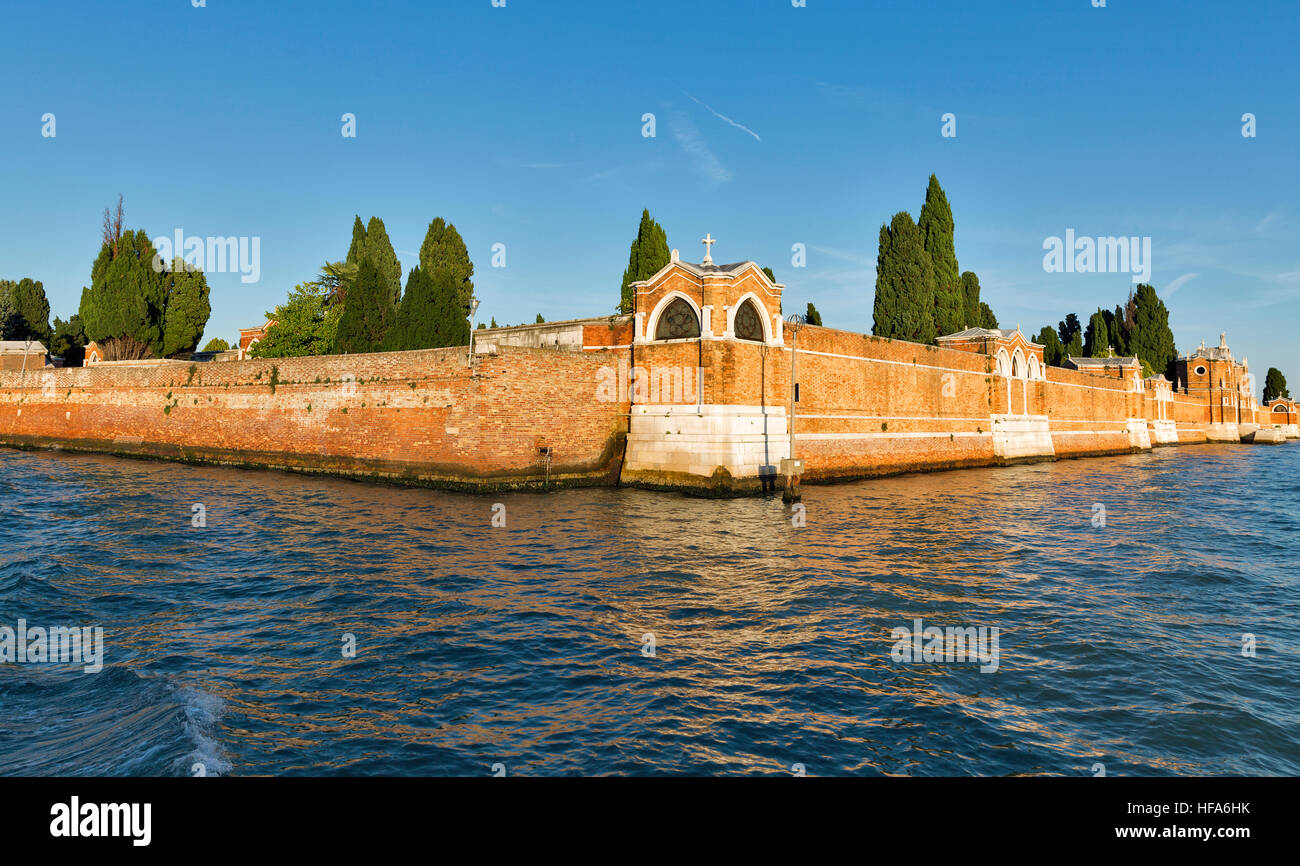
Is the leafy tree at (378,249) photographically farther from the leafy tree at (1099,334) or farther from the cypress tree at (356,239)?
the leafy tree at (1099,334)

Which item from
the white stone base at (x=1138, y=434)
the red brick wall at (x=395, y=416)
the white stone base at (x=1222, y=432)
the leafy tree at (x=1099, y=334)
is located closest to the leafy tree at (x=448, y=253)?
the red brick wall at (x=395, y=416)

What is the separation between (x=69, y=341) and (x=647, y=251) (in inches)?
2433

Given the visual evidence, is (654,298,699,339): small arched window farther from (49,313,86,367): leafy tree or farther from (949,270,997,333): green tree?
(49,313,86,367): leafy tree

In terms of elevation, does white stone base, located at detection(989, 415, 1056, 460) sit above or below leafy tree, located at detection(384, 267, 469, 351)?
below


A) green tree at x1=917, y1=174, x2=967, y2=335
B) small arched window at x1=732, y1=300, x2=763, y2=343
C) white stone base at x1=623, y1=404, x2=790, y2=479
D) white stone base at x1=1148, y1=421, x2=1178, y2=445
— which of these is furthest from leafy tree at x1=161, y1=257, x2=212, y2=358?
white stone base at x1=1148, y1=421, x2=1178, y2=445

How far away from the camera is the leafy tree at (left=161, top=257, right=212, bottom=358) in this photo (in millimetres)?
53781

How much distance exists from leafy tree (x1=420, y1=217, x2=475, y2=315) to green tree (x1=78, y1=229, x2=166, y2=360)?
19012 mm

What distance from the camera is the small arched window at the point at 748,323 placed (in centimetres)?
2666

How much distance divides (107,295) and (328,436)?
35704 millimetres

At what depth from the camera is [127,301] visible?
51000 millimetres

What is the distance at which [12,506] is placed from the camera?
772 inches

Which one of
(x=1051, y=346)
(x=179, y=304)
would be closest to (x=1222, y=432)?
(x=1051, y=346)
